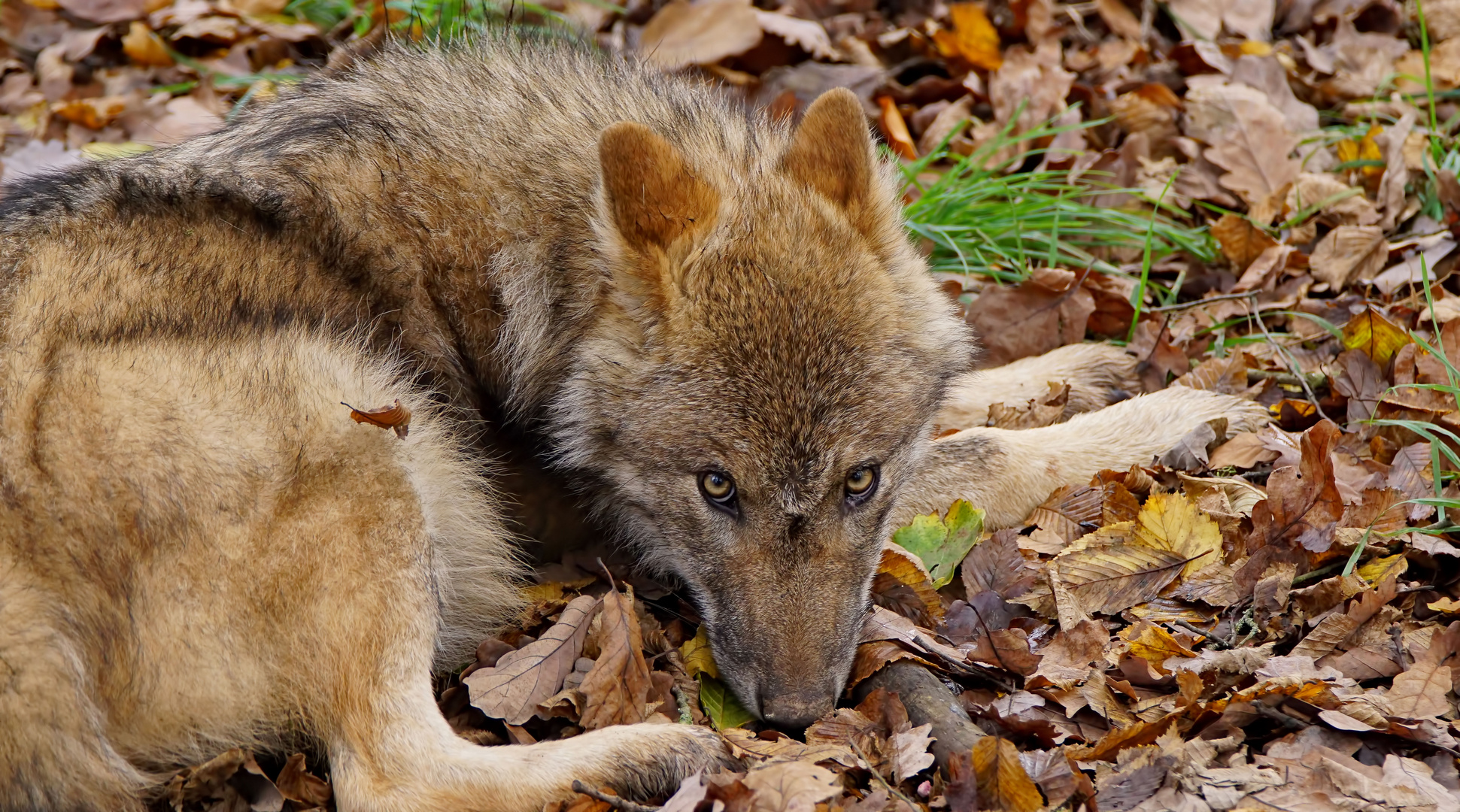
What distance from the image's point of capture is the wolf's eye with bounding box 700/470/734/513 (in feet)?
12.7

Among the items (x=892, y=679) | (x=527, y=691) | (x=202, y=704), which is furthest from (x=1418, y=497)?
(x=202, y=704)

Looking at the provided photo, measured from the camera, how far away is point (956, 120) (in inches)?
274

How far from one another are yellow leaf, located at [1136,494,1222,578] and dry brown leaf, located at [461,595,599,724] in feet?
A: 6.44

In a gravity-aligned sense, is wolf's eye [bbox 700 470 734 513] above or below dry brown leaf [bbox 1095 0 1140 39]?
below

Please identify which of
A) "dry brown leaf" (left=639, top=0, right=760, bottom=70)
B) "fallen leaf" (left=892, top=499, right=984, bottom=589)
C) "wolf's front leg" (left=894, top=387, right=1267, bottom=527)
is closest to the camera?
"fallen leaf" (left=892, top=499, right=984, bottom=589)

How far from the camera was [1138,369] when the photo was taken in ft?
18.2

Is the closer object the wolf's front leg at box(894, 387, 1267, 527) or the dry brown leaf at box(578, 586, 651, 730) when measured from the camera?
the dry brown leaf at box(578, 586, 651, 730)

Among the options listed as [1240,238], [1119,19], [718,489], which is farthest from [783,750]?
[1119,19]

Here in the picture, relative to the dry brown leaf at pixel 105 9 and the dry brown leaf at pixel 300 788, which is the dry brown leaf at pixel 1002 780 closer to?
the dry brown leaf at pixel 300 788

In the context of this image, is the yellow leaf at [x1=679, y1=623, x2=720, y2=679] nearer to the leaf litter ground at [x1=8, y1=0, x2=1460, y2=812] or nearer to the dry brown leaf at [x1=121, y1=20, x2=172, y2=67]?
the leaf litter ground at [x1=8, y1=0, x2=1460, y2=812]

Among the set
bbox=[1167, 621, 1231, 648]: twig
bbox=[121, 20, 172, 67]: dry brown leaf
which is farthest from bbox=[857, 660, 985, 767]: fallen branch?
bbox=[121, 20, 172, 67]: dry brown leaf

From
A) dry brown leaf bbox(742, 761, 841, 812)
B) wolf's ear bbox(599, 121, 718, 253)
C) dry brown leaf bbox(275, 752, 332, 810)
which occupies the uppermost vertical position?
A: wolf's ear bbox(599, 121, 718, 253)

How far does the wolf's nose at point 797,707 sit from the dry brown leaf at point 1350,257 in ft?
11.2

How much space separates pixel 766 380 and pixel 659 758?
115 cm
